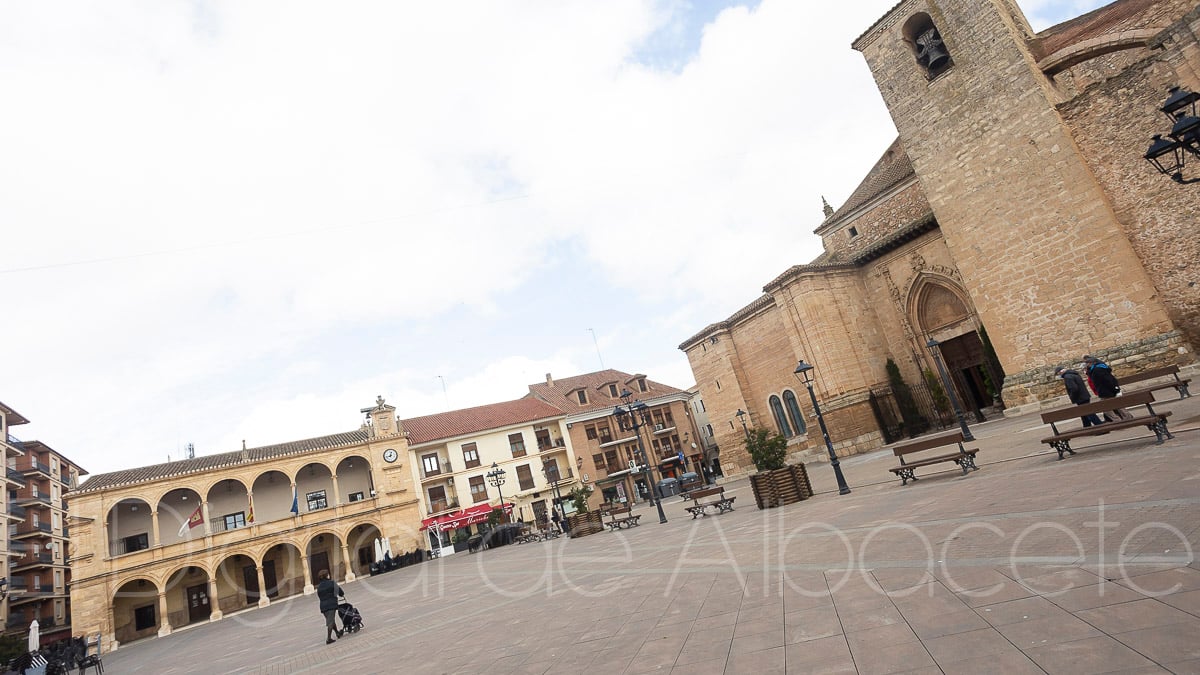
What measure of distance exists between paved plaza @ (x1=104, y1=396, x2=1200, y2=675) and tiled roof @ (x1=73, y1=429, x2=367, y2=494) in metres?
24.4

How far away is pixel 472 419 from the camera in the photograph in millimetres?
43188

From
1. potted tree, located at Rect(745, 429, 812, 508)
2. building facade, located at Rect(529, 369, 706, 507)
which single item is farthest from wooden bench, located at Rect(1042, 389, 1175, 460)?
building facade, located at Rect(529, 369, 706, 507)

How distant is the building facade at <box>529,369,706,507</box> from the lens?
43.4 meters

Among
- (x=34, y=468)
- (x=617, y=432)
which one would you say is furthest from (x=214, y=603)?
(x=617, y=432)

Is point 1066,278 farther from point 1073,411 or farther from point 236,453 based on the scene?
point 236,453

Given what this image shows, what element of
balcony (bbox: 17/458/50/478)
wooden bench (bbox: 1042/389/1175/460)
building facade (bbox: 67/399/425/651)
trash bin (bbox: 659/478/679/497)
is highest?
balcony (bbox: 17/458/50/478)

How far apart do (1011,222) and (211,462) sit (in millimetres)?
40919

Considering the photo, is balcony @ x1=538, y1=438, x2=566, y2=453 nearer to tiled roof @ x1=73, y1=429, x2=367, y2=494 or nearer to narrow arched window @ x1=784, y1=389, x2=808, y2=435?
tiled roof @ x1=73, y1=429, x2=367, y2=494

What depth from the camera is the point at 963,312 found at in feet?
74.3

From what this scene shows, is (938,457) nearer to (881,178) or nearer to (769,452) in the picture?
(769,452)

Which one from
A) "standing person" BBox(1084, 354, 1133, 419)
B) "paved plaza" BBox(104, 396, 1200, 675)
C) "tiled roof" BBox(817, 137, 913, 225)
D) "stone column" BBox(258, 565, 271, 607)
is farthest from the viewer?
"stone column" BBox(258, 565, 271, 607)

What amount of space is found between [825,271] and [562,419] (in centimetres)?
2492

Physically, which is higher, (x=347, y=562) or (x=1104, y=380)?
(x=1104, y=380)

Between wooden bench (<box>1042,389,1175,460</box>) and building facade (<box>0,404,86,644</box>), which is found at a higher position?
building facade (<box>0,404,86,644</box>)
